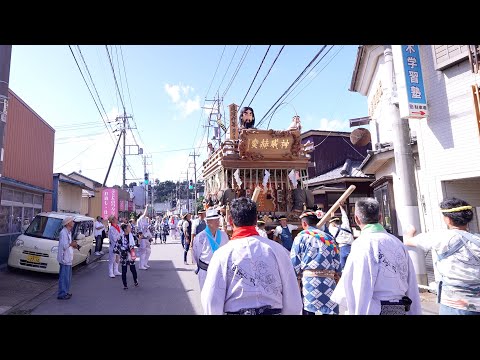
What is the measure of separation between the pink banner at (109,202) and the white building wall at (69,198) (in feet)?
5.77

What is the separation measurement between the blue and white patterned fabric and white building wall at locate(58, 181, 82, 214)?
658 inches

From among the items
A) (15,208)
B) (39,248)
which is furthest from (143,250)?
(15,208)

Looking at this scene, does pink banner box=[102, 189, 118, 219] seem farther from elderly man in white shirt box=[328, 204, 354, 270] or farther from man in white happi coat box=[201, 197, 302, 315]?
man in white happi coat box=[201, 197, 302, 315]

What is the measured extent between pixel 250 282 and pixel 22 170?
1265cm

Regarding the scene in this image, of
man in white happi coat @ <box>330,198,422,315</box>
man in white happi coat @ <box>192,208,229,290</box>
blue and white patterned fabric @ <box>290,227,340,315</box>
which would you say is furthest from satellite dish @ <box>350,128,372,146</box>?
man in white happi coat @ <box>330,198,422,315</box>

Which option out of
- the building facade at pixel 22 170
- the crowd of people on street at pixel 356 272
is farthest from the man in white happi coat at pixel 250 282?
the building facade at pixel 22 170

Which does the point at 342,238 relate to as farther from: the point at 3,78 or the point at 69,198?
the point at 69,198

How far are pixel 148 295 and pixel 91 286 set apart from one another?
2.10 metres

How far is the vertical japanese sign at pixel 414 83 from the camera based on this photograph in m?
7.32

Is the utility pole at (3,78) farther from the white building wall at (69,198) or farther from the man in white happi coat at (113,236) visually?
the white building wall at (69,198)
